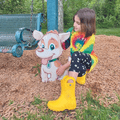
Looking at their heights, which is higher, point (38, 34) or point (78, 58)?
point (38, 34)

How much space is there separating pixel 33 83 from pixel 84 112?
39.5 inches

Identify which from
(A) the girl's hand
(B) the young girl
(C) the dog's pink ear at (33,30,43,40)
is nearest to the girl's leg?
(B) the young girl

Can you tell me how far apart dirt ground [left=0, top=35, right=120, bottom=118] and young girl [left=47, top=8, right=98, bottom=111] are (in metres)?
0.29

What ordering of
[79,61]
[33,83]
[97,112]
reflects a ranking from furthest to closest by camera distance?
1. [33,83]
2. [79,61]
3. [97,112]

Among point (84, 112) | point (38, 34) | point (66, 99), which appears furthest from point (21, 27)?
point (84, 112)

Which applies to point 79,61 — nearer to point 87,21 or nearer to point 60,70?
point 60,70

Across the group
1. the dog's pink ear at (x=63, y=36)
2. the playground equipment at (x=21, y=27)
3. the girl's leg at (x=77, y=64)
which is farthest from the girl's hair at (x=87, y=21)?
the playground equipment at (x=21, y=27)

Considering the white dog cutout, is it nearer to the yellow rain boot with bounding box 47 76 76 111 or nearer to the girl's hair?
the girl's hair

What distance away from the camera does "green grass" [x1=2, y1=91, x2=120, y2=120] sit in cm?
172

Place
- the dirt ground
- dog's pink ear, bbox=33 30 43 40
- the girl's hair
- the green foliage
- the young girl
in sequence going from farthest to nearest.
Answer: dog's pink ear, bbox=33 30 43 40 → the dirt ground → the girl's hair → the young girl → the green foliage

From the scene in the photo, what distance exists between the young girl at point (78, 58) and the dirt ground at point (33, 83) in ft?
0.94

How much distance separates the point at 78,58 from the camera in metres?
1.87

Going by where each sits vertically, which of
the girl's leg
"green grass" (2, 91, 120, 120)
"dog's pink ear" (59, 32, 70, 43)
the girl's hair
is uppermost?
the girl's hair

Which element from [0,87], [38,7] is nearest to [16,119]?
[0,87]
